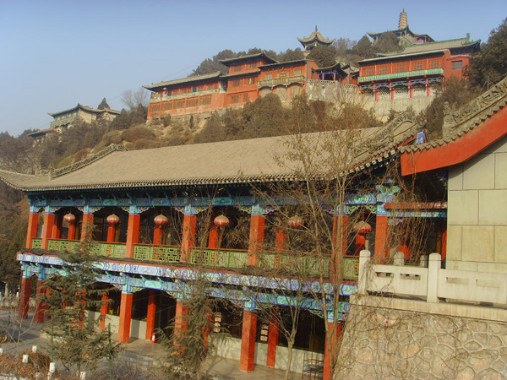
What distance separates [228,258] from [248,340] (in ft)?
7.99

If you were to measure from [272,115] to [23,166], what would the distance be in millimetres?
36625

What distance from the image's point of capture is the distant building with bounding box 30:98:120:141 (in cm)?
8031

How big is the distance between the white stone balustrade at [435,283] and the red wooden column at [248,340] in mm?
5809

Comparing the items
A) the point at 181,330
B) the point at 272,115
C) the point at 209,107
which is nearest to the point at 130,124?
the point at 209,107

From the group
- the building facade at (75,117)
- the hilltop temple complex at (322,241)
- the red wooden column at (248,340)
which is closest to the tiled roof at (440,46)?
the hilltop temple complex at (322,241)

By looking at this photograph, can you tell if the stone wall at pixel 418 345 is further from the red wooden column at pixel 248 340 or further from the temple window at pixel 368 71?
the temple window at pixel 368 71

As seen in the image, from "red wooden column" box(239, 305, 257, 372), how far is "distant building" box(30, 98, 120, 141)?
71234 mm

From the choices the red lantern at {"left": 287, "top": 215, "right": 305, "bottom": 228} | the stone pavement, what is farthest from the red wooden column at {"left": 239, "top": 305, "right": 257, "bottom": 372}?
the red lantern at {"left": 287, "top": 215, "right": 305, "bottom": 228}

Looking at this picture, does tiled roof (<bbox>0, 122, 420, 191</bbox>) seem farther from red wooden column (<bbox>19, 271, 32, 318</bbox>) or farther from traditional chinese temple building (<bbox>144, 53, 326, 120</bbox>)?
traditional chinese temple building (<bbox>144, 53, 326, 120</bbox>)

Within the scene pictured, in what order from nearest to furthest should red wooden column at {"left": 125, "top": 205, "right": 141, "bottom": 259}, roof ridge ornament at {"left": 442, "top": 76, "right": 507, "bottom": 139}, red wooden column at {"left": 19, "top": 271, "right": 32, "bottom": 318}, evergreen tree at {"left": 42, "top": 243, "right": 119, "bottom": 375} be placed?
roof ridge ornament at {"left": 442, "top": 76, "right": 507, "bottom": 139}
evergreen tree at {"left": 42, "top": 243, "right": 119, "bottom": 375}
red wooden column at {"left": 125, "top": 205, "right": 141, "bottom": 259}
red wooden column at {"left": 19, "top": 271, "right": 32, "bottom": 318}

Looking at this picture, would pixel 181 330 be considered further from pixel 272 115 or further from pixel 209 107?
pixel 209 107

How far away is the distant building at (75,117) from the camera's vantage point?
80312 mm

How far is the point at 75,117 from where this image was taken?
80562 millimetres

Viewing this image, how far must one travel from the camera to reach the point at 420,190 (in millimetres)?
12570
